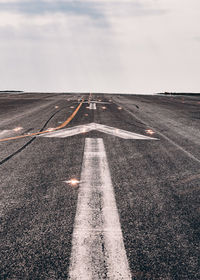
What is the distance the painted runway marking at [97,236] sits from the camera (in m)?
1.92

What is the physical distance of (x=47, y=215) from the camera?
2.73m

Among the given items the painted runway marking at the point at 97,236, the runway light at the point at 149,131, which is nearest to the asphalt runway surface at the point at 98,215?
the painted runway marking at the point at 97,236

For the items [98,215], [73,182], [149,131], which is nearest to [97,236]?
[98,215]

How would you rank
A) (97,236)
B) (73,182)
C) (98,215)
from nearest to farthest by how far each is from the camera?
(97,236)
(98,215)
(73,182)

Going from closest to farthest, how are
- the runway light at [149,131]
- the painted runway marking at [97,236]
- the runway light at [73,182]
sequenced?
1. the painted runway marking at [97,236]
2. the runway light at [73,182]
3. the runway light at [149,131]

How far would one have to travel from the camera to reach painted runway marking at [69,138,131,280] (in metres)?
1.92

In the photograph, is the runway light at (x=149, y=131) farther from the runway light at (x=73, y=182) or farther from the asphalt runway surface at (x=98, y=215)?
the runway light at (x=73, y=182)

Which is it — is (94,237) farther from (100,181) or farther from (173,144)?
(173,144)

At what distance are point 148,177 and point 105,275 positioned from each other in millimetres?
2341

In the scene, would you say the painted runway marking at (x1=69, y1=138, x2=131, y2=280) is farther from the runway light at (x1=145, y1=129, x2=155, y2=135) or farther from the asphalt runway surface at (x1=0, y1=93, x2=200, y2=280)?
the runway light at (x1=145, y1=129, x2=155, y2=135)

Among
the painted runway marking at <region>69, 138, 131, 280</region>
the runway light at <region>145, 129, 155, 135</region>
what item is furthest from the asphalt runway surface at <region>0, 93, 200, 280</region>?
the runway light at <region>145, 129, 155, 135</region>

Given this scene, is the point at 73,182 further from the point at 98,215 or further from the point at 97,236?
the point at 97,236

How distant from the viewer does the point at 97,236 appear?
7.72 ft

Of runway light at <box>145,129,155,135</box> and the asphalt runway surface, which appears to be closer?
the asphalt runway surface
